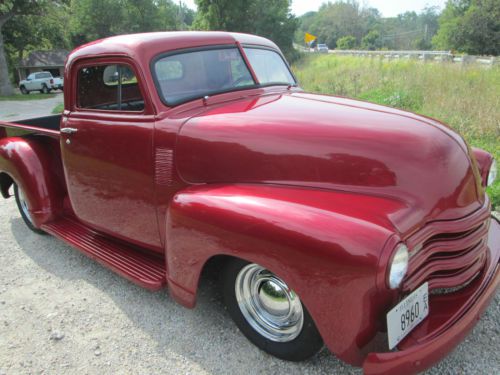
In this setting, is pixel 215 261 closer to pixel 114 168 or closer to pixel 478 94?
pixel 114 168

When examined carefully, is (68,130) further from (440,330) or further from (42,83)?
(42,83)

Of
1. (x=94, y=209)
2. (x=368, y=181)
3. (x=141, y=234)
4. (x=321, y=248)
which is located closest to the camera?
(x=321, y=248)

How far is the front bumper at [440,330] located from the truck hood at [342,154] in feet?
1.24

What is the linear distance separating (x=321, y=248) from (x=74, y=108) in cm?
249

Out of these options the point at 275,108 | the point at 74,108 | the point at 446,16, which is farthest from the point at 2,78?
the point at 446,16

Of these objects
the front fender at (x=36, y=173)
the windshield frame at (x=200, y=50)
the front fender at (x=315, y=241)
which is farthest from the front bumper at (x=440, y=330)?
the front fender at (x=36, y=173)

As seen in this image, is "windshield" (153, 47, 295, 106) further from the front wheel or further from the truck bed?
the truck bed

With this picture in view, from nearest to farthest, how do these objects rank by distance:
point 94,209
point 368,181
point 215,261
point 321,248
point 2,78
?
point 321,248 → point 368,181 → point 215,261 → point 94,209 → point 2,78

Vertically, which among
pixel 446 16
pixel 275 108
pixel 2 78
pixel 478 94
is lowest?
pixel 2 78

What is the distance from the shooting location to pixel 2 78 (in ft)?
75.3

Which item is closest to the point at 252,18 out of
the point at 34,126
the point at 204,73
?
the point at 34,126

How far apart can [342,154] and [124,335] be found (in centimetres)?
178

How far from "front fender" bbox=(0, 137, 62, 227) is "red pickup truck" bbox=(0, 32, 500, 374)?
502mm

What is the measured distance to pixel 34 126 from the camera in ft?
14.6
